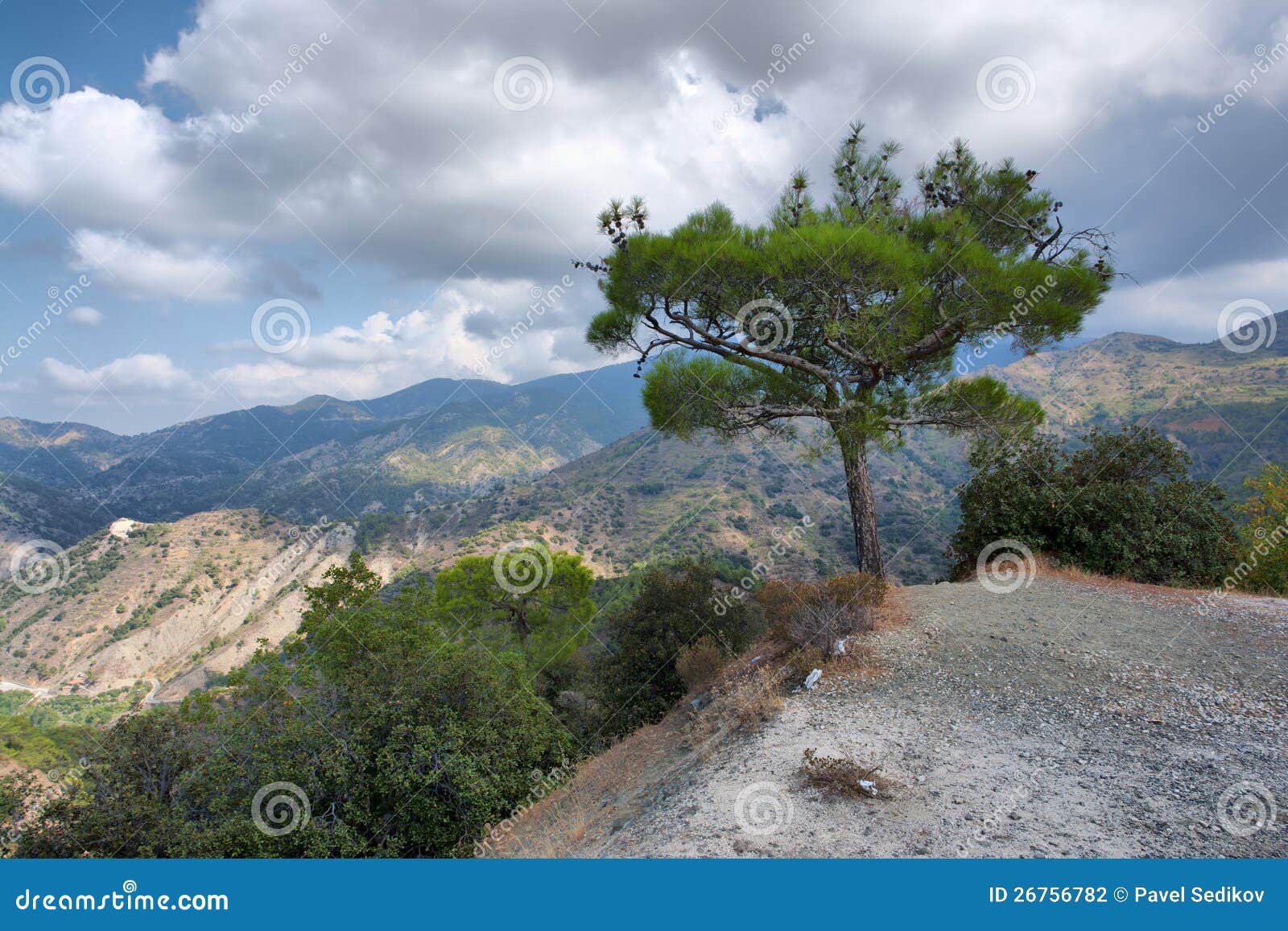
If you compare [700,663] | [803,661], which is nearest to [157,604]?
[700,663]

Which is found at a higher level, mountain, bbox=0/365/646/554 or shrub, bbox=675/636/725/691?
mountain, bbox=0/365/646/554

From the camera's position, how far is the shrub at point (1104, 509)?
9.76m

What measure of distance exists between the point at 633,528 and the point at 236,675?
143 feet

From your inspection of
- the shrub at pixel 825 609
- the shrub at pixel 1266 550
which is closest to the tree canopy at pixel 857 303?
the shrub at pixel 825 609

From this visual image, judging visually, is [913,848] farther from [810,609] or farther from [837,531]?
[837,531]

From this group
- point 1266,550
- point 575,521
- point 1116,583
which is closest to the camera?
point 1116,583

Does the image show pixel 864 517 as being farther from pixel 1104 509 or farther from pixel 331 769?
pixel 331 769

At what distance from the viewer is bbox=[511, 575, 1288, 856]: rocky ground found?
357cm

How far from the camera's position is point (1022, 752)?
4.57m

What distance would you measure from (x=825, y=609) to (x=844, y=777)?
3142mm

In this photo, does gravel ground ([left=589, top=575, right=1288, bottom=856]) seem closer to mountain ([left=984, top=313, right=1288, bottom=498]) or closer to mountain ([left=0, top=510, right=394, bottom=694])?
mountain ([left=984, top=313, right=1288, bottom=498])

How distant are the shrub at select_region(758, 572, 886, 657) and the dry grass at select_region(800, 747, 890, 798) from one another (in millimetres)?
2395

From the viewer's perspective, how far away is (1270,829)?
11.1 feet

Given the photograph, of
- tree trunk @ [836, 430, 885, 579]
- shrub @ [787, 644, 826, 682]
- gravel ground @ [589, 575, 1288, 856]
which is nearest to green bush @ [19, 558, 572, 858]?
gravel ground @ [589, 575, 1288, 856]
